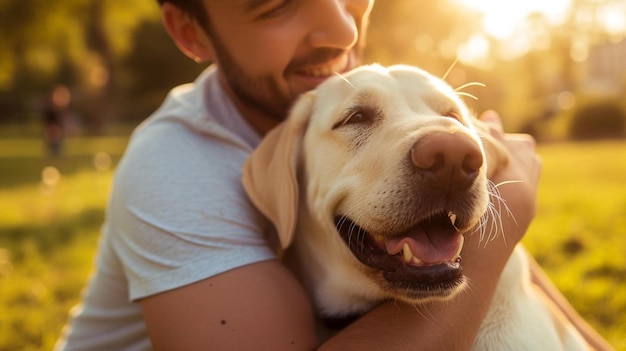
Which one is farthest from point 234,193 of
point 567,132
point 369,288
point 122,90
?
point 122,90

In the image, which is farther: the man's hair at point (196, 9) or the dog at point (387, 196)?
the man's hair at point (196, 9)

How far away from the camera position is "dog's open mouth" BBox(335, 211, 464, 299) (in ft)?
6.94

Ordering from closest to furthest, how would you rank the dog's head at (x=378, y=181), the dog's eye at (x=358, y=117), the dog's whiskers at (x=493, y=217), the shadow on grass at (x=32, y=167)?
the dog's head at (x=378, y=181) → the dog's whiskers at (x=493, y=217) → the dog's eye at (x=358, y=117) → the shadow on grass at (x=32, y=167)

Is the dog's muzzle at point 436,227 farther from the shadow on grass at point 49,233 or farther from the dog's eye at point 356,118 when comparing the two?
the shadow on grass at point 49,233

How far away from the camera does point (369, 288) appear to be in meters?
2.54

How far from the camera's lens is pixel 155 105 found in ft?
148

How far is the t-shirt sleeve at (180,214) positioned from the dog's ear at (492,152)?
98 cm

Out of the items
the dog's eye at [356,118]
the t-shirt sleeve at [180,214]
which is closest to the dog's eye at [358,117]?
the dog's eye at [356,118]

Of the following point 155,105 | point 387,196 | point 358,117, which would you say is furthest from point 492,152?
point 155,105

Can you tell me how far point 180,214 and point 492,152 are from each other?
1.31m

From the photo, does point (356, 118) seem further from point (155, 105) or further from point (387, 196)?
point (155, 105)

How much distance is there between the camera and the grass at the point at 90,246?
484 cm

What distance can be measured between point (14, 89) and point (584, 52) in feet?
140

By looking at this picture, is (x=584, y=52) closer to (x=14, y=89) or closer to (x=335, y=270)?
(x=14, y=89)
